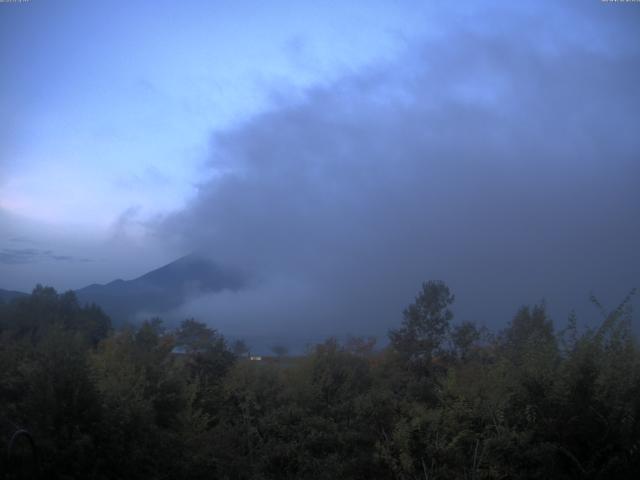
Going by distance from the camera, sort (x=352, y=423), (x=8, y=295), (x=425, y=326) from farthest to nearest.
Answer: (x=8, y=295) → (x=425, y=326) → (x=352, y=423)

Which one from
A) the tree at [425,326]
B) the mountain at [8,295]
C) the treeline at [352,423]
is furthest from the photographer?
the mountain at [8,295]

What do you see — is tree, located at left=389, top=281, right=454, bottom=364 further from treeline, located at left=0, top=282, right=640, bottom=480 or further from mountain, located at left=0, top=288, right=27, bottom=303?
mountain, located at left=0, top=288, right=27, bottom=303

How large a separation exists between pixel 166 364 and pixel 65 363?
6.24 m

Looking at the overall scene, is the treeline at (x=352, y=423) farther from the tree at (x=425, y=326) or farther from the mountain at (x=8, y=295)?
the mountain at (x=8, y=295)

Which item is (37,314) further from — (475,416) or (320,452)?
(475,416)

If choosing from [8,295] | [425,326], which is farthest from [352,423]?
[8,295]

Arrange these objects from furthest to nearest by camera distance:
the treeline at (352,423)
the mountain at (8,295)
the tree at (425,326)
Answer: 1. the mountain at (8,295)
2. the tree at (425,326)
3. the treeline at (352,423)

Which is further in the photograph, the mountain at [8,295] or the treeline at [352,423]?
the mountain at [8,295]

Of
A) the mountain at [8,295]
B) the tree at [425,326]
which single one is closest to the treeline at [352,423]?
the tree at [425,326]

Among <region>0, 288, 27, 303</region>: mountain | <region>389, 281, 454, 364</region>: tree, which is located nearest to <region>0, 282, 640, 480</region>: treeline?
<region>389, 281, 454, 364</region>: tree

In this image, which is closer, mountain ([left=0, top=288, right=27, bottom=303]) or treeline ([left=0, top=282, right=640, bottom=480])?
treeline ([left=0, top=282, right=640, bottom=480])

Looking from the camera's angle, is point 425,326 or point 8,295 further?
point 8,295

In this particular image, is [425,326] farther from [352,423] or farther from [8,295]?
[8,295]

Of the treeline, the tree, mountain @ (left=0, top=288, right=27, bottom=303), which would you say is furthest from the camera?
mountain @ (left=0, top=288, right=27, bottom=303)
